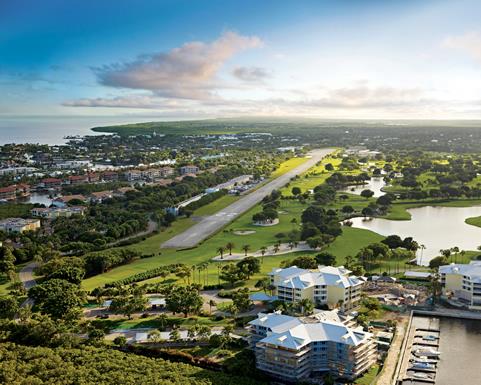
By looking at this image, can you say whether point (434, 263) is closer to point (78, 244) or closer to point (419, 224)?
point (419, 224)

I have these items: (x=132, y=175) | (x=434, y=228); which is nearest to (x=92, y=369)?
(x=434, y=228)

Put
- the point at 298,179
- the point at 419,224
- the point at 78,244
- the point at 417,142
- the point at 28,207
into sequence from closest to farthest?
the point at 78,244 < the point at 419,224 < the point at 28,207 < the point at 298,179 < the point at 417,142

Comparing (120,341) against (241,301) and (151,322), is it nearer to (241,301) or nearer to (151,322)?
(151,322)

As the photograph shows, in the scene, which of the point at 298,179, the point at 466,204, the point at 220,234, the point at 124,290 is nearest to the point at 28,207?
the point at 220,234

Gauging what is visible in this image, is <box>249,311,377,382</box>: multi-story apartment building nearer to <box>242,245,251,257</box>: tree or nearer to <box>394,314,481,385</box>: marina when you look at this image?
<box>394,314,481,385</box>: marina

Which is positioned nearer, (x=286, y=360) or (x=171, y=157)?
(x=286, y=360)

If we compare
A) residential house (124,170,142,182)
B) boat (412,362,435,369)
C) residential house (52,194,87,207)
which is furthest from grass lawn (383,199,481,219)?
residential house (124,170,142,182)

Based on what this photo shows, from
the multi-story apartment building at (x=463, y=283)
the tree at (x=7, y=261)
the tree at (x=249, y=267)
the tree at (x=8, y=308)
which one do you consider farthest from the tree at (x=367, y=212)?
the tree at (x=8, y=308)
